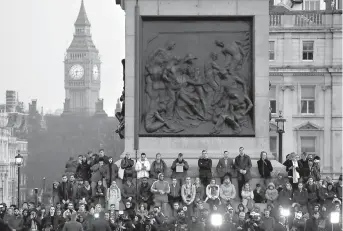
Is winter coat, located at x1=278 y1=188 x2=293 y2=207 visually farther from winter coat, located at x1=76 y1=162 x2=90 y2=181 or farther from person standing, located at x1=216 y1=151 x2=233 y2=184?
winter coat, located at x1=76 y1=162 x2=90 y2=181

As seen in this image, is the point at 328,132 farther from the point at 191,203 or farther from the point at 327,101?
the point at 191,203

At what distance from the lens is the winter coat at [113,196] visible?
1626 inches

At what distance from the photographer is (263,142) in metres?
42.6

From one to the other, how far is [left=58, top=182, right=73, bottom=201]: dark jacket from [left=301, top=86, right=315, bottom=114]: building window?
Result: 45892 millimetres

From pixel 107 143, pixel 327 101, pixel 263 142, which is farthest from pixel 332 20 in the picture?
pixel 107 143

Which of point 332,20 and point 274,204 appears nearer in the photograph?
point 274,204

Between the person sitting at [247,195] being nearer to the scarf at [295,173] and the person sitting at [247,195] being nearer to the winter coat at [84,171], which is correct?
the scarf at [295,173]

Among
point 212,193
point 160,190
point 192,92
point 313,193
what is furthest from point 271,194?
point 192,92

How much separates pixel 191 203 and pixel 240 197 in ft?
5.04

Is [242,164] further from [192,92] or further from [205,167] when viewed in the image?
[192,92]

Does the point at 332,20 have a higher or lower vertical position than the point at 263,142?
higher

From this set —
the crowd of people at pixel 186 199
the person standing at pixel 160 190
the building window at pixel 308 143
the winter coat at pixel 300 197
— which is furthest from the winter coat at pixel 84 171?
the building window at pixel 308 143

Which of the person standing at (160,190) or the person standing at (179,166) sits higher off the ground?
the person standing at (179,166)

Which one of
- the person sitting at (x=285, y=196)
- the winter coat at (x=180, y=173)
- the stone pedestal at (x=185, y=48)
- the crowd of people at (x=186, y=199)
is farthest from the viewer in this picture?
the stone pedestal at (x=185, y=48)
